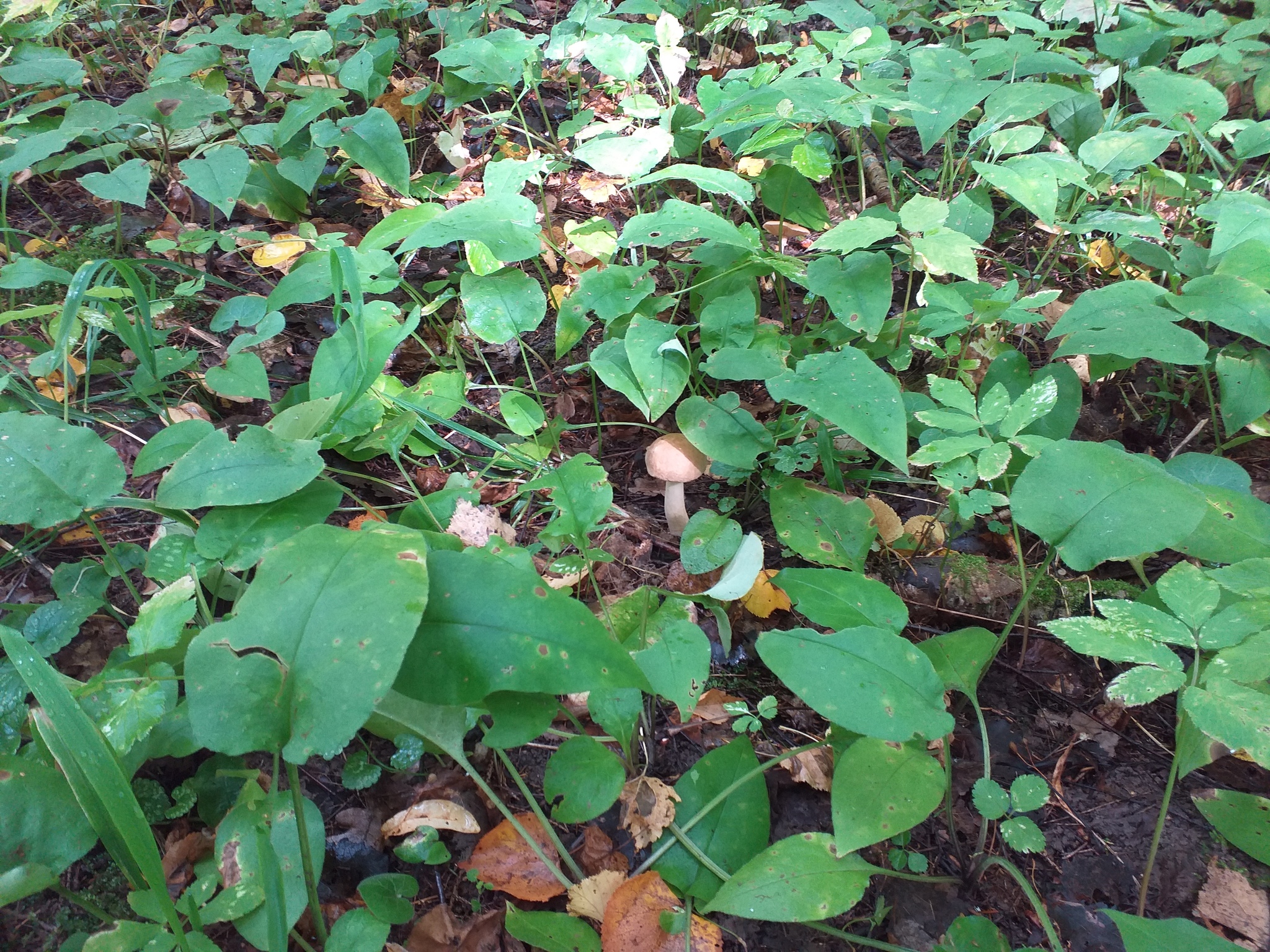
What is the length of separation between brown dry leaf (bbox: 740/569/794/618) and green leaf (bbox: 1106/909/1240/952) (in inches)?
30.7

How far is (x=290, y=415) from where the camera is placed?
1.54 metres

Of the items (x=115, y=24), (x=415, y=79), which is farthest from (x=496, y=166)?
(x=115, y=24)

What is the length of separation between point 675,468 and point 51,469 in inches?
50.7

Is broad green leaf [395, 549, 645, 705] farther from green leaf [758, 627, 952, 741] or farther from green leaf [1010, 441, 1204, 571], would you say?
green leaf [1010, 441, 1204, 571]

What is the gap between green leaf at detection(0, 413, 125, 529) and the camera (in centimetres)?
130

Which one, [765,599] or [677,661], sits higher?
[677,661]

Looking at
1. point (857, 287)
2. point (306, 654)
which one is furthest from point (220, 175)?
point (857, 287)

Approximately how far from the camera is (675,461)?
1.78 metres

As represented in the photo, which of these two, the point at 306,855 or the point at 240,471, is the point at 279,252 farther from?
the point at 306,855

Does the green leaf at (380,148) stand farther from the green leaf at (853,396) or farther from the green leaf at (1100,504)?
the green leaf at (1100,504)

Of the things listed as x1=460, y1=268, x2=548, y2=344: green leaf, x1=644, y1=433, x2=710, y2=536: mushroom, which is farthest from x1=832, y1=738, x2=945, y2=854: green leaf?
x1=460, y1=268, x2=548, y2=344: green leaf

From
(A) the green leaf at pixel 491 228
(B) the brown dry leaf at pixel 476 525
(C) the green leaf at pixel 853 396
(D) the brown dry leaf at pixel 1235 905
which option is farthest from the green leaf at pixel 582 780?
(A) the green leaf at pixel 491 228

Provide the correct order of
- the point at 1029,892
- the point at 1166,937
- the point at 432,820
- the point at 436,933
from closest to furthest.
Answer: the point at 1166,937 < the point at 1029,892 < the point at 436,933 < the point at 432,820

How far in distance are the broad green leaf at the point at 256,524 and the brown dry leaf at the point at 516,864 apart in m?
0.68
